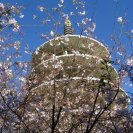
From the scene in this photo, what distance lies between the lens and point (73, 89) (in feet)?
40.1

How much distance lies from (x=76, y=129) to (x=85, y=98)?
76.2 inches

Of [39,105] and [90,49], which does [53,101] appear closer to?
[39,105]

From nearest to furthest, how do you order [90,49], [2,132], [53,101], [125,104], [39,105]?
[125,104] → [2,132] → [53,101] → [39,105] → [90,49]

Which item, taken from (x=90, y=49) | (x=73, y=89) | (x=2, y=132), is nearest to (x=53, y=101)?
(x=73, y=89)

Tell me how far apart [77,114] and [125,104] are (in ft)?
8.74

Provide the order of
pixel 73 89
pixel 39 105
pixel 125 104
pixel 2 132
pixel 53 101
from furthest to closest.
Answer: pixel 39 105, pixel 73 89, pixel 53 101, pixel 2 132, pixel 125 104

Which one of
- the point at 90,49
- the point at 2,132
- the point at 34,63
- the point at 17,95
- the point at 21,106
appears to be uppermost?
the point at 90,49

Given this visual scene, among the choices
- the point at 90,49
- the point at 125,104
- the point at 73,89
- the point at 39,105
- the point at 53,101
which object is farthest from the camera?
the point at 90,49

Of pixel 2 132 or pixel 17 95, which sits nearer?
pixel 2 132

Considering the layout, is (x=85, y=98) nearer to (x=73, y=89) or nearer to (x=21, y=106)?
(x=73, y=89)

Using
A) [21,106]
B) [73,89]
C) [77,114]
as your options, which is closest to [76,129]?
[77,114]

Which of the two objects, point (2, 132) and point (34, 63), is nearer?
point (2, 132)

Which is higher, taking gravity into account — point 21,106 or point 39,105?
point 39,105

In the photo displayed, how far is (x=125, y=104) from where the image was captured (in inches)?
394
